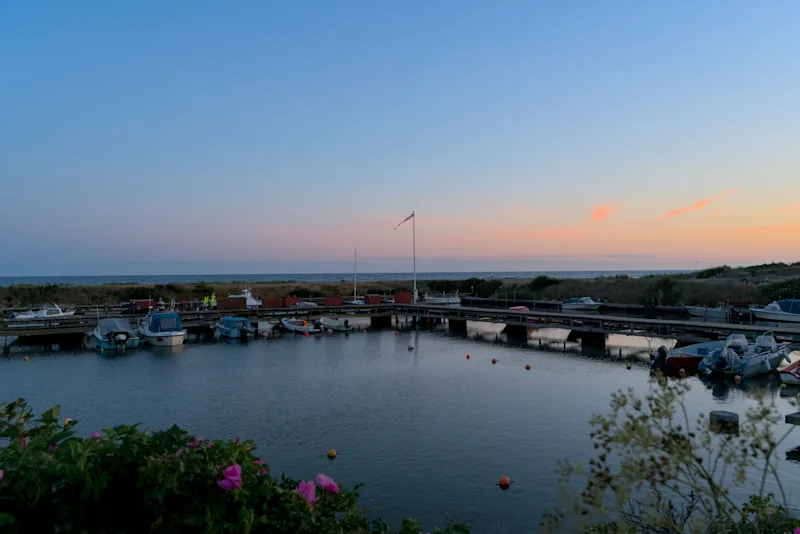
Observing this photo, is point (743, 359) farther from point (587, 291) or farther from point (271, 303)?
point (587, 291)

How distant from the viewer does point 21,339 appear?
37.9 metres

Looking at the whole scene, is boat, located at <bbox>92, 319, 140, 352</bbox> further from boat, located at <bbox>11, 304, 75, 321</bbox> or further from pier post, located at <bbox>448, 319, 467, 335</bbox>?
pier post, located at <bbox>448, 319, 467, 335</bbox>

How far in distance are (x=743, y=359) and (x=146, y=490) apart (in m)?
28.1

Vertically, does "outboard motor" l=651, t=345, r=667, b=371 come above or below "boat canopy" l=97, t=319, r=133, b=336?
below

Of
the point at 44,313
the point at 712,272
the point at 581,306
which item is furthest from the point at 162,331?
the point at 712,272

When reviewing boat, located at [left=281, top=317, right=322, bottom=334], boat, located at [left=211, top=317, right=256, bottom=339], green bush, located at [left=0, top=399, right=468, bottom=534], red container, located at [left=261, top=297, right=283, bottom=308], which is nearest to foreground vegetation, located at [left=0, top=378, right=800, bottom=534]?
green bush, located at [left=0, top=399, right=468, bottom=534]

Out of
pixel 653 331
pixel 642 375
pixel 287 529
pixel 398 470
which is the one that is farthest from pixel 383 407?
pixel 653 331

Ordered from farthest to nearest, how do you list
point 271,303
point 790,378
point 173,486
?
point 271,303 < point 790,378 < point 173,486

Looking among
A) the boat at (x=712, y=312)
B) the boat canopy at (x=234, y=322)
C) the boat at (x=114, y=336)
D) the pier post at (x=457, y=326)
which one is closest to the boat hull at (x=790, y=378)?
the boat at (x=712, y=312)

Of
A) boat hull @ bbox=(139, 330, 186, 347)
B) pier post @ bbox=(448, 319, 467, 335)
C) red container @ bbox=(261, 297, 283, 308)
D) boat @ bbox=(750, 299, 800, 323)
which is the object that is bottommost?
pier post @ bbox=(448, 319, 467, 335)

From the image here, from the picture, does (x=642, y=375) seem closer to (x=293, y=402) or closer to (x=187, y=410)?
(x=293, y=402)

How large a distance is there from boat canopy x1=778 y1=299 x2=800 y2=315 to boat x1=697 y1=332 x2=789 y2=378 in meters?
15.0

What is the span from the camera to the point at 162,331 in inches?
1410

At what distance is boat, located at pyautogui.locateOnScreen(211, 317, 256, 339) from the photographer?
126 ft
